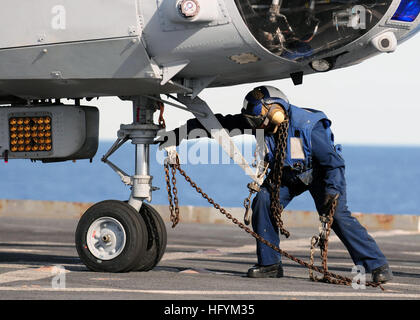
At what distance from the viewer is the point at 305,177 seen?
10391 mm

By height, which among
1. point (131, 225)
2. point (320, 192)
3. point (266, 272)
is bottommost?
point (266, 272)

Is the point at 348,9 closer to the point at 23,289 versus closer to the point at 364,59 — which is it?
the point at 364,59

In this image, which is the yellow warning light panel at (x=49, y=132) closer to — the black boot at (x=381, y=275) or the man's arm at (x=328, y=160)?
the man's arm at (x=328, y=160)

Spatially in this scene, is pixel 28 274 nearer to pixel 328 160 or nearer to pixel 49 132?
pixel 49 132

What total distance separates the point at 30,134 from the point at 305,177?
120 inches

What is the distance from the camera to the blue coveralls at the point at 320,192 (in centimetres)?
1018

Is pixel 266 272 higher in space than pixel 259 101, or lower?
lower

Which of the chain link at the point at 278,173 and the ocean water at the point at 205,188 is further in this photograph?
the ocean water at the point at 205,188

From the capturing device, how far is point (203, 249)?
1522 cm

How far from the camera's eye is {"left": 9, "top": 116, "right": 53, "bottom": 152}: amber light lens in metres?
11.4

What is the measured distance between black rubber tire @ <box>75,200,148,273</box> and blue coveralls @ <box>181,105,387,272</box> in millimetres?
1159

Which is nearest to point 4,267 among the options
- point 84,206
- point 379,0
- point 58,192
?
point 379,0

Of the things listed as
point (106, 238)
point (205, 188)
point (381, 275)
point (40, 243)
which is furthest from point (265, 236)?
point (205, 188)

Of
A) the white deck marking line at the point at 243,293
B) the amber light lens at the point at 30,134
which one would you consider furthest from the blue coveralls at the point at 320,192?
the amber light lens at the point at 30,134
